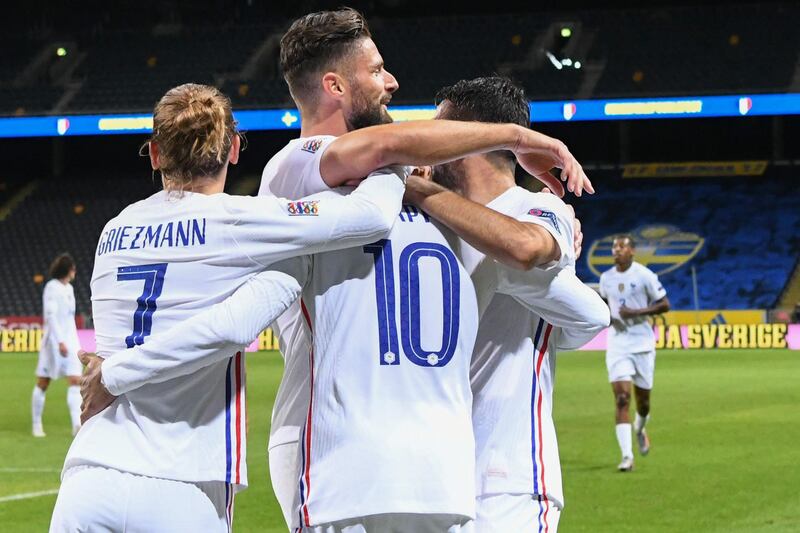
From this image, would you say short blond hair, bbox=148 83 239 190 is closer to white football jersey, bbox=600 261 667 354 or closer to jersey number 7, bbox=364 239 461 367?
jersey number 7, bbox=364 239 461 367

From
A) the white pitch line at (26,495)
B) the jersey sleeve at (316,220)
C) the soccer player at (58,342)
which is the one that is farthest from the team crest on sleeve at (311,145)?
the soccer player at (58,342)

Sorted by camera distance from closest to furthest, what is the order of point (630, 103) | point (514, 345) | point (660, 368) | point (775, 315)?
point (514, 345)
point (660, 368)
point (775, 315)
point (630, 103)

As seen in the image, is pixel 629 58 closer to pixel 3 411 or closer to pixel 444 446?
pixel 3 411

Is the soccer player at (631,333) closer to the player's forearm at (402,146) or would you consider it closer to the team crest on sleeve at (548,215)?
the team crest on sleeve at (548,215)

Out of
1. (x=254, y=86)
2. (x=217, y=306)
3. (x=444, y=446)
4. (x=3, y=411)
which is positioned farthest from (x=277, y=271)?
(x=254, y=86)

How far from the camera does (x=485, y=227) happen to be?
2.85 meters

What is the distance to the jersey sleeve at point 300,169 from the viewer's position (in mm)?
2879

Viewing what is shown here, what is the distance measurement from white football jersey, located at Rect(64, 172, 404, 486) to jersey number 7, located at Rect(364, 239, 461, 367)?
0.10 meters

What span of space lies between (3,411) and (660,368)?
12.0 m

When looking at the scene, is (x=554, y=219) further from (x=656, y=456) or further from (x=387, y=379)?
(x=656, y=456)

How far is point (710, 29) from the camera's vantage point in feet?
115

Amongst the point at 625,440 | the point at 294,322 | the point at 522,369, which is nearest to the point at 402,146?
the point at 294,322

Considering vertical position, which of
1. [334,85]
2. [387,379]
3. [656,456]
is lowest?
[656,456]

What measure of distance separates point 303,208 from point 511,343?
821mm
